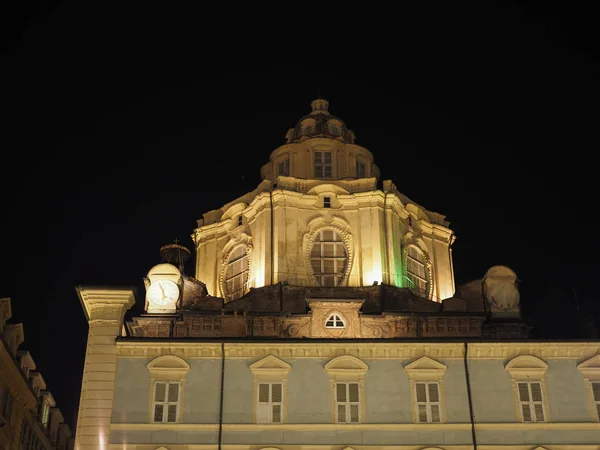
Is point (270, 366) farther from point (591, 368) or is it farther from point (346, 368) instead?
point (591, 368)

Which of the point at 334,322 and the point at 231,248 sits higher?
the point at 231,248

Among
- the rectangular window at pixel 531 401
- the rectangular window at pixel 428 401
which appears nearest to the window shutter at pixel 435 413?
the rectangular window at pixel 428 401

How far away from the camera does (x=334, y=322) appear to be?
170ft

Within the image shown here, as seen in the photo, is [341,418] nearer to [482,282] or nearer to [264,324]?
[264,324]

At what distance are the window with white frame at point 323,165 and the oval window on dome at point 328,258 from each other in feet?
18.2

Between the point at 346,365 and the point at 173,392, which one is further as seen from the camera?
the point at 346,365

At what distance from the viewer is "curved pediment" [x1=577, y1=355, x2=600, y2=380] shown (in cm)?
4778

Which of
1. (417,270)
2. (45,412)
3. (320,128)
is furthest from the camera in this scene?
(45,412)

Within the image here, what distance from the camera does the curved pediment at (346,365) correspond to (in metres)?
47.2

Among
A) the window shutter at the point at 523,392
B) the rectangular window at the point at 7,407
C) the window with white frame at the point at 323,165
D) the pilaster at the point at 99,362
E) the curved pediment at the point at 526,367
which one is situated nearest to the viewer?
the pilaster at the point at 99,362

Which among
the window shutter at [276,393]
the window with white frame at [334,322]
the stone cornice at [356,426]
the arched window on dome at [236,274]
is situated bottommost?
the stone cornice at [356,426]

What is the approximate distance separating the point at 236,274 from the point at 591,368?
965 inches

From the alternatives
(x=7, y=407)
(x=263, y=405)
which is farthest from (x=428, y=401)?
(x=7, y=407)

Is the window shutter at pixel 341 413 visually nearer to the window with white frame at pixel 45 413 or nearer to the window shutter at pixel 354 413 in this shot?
the window shutter at pixel 354 413
